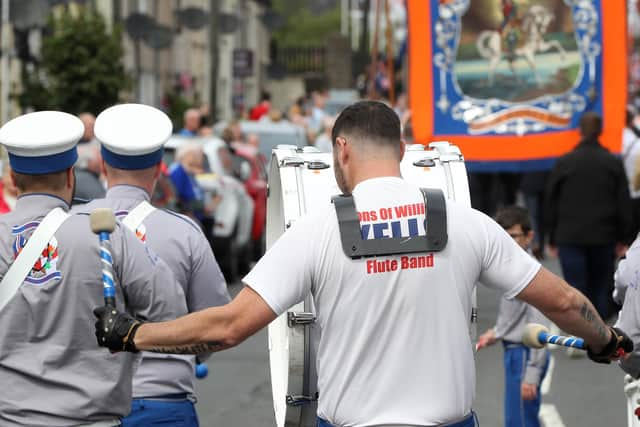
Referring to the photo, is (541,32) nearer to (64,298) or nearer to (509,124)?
(509,124)

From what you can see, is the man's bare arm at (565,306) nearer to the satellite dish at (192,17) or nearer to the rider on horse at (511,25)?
the rider on horse at (511,25)

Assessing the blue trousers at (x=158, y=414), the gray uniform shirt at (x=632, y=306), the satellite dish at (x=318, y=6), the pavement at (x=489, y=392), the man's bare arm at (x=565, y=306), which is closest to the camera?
the man's bare arm at (x=565, y=306)

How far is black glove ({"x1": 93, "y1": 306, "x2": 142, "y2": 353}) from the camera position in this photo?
4121mm

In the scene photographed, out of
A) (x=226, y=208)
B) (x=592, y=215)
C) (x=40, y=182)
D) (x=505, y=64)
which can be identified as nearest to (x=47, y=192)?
(x=40, y=182)

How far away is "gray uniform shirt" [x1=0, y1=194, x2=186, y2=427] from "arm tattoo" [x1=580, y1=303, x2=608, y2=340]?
1.30 meters

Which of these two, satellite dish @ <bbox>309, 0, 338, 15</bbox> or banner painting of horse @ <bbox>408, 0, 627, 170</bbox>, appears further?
satellite dish @ <bbox>309, 0, 338, 15</bbox>

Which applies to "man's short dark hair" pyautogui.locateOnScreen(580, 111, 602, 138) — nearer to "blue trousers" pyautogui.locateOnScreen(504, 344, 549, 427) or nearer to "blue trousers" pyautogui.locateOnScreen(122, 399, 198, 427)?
"blue trousers" pyautogui.locateOnScreen(504, 344, 549, 427)

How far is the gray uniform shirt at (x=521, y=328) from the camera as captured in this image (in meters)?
7.89

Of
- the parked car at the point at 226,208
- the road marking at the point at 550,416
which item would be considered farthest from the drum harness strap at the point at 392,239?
the parked car at the point at 226,208

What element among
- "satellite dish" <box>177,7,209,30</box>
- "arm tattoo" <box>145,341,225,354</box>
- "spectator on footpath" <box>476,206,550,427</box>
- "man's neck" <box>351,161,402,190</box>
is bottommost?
"satellite dish" <box>177,7,209,30</box>

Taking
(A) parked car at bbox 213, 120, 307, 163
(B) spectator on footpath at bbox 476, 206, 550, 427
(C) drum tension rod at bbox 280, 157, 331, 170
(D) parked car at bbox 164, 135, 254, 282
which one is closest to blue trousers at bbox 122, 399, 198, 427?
(C) drum tension rod at bbox 280, 157, 331, 170

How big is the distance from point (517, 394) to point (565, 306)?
3.71 metres

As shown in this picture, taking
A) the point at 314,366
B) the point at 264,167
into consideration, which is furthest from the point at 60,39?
the point at 314,366

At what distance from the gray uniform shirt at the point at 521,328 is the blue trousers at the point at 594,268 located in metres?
5.16
